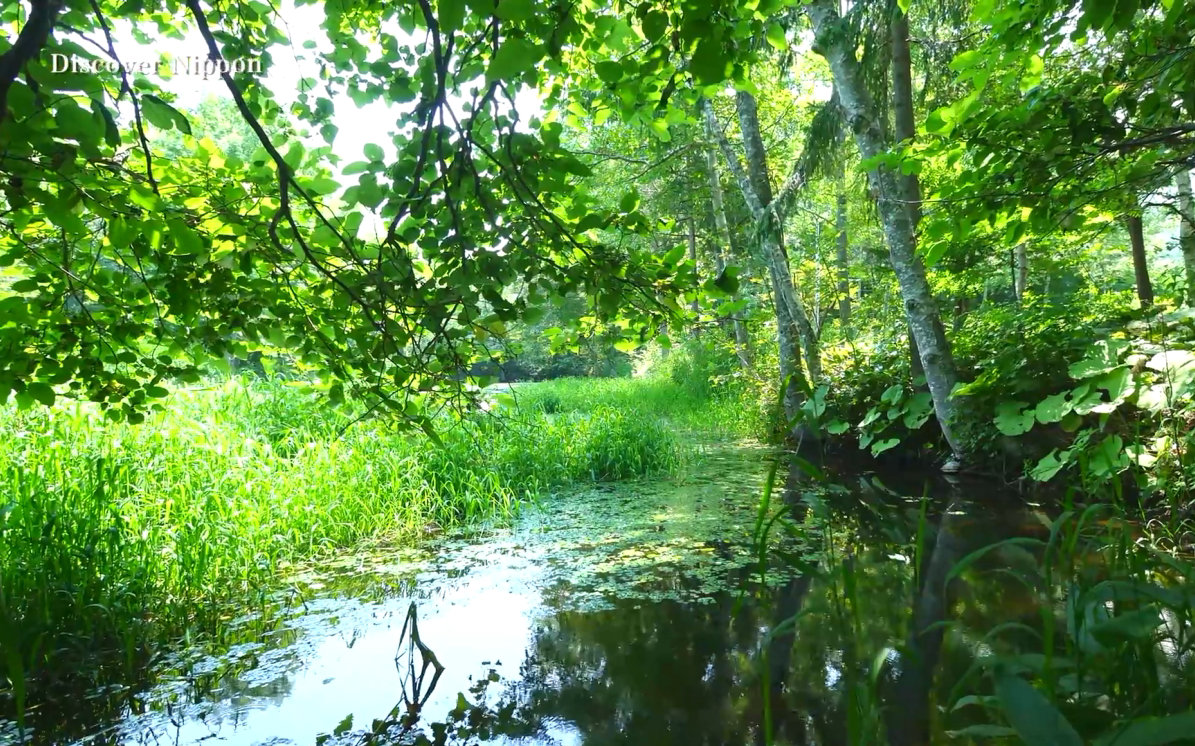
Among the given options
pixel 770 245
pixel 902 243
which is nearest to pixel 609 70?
pixel 902 243

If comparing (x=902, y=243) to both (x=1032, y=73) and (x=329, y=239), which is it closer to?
(x=1032, y=73)

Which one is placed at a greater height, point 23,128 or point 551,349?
point 23,128

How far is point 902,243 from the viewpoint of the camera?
5.57 m

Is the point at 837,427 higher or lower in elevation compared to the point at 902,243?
lower

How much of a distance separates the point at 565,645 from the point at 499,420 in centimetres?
106

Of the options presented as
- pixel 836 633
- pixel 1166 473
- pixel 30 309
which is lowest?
pixel 836 633

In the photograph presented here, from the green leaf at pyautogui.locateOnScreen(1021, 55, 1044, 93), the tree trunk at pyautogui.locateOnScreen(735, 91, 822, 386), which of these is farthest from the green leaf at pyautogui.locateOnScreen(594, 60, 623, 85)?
the tree trunk at pyautogui.locateOnScreen(735, 91, 822, 386)

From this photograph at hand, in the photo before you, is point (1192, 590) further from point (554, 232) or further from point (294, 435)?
point (294, 435)

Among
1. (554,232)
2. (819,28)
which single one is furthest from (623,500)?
(819,28)

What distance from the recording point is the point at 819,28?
19.0 ft

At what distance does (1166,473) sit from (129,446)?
19.9 ft

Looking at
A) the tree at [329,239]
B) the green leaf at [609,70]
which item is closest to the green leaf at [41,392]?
the tree at [329,239]

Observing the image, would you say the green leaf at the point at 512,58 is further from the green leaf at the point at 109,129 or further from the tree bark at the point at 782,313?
the tree bark at the point at 782,313

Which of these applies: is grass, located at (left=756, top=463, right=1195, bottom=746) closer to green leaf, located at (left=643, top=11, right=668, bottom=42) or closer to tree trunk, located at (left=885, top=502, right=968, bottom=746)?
tree trunk, located at (left=885, top=502, right=968, bottom=746)
